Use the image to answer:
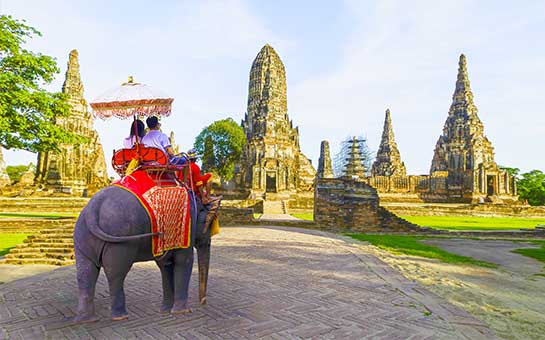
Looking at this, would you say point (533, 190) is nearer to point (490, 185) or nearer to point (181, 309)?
point (490, 185)

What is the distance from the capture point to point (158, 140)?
448 centimetres

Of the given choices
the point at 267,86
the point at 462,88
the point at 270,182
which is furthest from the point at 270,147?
the point at 462,88

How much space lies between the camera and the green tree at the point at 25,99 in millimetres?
14031

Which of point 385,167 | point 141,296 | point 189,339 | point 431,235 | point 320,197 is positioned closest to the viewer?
A: point 189,339

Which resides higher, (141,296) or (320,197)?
(320,197)

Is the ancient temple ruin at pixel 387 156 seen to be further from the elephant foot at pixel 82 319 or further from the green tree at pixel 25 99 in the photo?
the elephant foot at pixel 82 319

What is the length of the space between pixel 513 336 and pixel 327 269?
372cm

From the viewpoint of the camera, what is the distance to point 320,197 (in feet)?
56.9

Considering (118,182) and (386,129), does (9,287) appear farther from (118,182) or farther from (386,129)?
(386,129)

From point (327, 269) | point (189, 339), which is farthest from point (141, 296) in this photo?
point (327, 269)

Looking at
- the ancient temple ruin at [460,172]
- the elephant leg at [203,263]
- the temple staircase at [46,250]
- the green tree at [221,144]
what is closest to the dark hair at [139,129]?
the elephant leg at [203,263]

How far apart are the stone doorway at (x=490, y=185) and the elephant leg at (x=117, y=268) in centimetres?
4576

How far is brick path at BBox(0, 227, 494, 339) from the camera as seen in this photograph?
372cm

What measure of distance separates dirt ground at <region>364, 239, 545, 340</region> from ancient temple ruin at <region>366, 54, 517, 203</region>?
1282 inches
